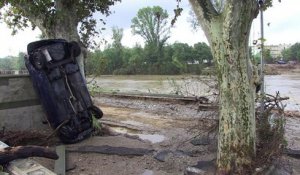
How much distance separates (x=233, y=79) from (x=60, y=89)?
342cm

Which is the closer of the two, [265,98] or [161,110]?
[265,98]

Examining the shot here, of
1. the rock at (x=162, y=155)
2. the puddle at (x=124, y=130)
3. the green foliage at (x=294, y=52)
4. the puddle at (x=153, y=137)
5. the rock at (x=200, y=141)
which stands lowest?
the puddle at (x=124, y=130)

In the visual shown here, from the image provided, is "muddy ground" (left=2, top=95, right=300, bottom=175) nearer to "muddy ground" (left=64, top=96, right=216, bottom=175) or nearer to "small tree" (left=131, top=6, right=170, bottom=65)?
"muddy ground" (left=64, top=96, right=216, bottom=175)

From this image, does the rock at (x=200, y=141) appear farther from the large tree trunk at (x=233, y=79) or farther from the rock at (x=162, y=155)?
the large tree trunk at (x=233, y=79)

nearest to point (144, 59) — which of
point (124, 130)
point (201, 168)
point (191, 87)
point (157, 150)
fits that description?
point (191, 87)

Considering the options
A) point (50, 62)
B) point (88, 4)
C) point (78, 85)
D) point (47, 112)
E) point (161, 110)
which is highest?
point (88, 4)

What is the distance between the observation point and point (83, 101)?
6781 mm

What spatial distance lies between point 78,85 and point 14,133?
145 centimetres

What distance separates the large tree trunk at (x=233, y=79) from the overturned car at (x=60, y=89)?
9.90 ft

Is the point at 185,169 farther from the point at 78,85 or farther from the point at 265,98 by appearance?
the point at 78,85

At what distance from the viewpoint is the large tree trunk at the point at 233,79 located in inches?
168

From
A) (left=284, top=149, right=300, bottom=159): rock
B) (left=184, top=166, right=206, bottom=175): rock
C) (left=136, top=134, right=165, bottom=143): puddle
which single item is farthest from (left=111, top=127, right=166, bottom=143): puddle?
(left=284, top=149, right=300, bottom=159): rock

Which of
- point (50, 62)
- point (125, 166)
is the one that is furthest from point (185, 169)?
point (50, 62)

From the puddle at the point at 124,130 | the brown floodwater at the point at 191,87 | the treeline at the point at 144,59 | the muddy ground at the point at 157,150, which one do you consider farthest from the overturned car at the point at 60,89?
the treeline at the point at 144,59
